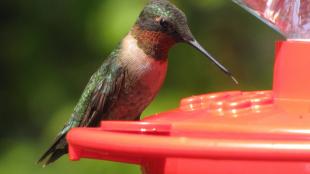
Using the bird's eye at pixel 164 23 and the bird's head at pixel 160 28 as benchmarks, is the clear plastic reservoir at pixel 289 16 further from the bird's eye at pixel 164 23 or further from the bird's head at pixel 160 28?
the bird's eye at pixel 164 23

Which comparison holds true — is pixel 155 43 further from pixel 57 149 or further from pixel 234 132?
pixel 234 132

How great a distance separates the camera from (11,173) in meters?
4.79

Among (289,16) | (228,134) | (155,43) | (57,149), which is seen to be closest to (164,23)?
(155,43)

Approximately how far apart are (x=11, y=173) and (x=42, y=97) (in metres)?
0.45

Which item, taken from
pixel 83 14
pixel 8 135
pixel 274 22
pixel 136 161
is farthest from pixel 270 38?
pixel 136 161

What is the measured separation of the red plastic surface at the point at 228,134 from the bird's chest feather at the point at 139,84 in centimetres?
114

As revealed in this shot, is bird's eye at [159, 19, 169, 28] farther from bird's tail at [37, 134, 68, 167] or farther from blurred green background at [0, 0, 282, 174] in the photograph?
bird's tail at [37, 134, 68, 167]

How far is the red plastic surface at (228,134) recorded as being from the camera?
6.46 ft

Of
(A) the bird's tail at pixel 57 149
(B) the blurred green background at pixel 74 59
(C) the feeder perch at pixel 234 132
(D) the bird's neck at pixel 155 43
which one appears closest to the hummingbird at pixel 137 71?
(D) the bird's neck at pixel 155 43

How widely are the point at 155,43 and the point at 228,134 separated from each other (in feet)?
5.97

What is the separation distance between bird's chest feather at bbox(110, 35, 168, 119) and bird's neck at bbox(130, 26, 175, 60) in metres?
0.03

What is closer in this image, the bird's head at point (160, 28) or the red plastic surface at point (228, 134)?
the red plastic surface at point (228, 134)

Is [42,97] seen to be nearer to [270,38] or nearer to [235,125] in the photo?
[270,38]

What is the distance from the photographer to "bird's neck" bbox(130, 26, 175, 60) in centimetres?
385
